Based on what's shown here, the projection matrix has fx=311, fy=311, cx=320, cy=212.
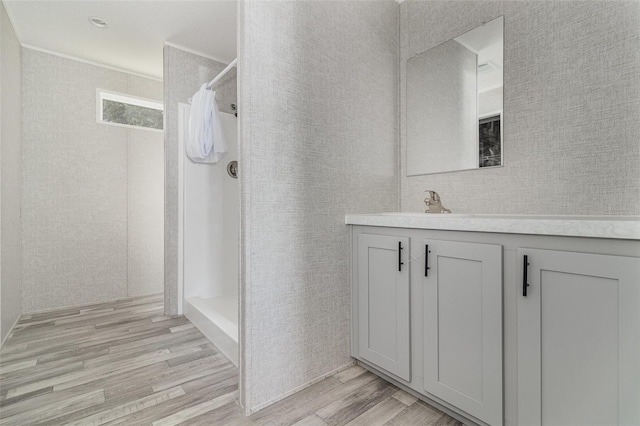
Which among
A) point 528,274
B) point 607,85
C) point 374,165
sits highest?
point 607,85

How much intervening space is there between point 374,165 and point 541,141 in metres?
0.86

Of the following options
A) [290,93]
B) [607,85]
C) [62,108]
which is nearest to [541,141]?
[607,85]

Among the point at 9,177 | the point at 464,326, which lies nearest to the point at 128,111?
the point at 9,177

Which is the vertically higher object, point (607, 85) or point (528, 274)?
point (607, 85)

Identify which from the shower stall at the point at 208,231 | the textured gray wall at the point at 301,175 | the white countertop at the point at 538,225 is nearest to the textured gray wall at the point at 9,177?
the shower stall at the point at 208,231

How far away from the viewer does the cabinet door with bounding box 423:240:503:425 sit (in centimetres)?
117

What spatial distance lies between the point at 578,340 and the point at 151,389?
6.13 feet

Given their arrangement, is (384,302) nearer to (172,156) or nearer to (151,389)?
(151,389)

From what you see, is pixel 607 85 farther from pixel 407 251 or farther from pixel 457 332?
pixel 457 332

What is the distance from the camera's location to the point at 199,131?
2496 millimetres

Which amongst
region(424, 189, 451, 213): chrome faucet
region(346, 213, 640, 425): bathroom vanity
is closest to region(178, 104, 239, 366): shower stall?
region(346, 213, 640, 425): bathroom vanity

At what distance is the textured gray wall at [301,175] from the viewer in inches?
57.2

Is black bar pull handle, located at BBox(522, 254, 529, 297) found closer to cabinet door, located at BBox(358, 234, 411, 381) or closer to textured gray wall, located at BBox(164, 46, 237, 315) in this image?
cabinet door, located at BBox(358, 234, 411, 381)

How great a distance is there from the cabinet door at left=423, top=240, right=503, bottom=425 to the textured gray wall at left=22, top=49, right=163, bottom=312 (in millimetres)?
3049
